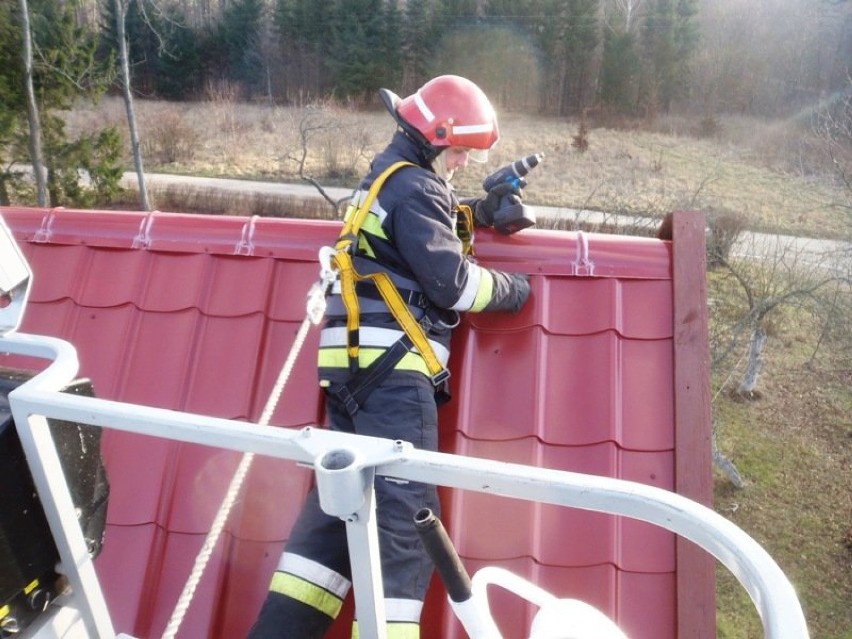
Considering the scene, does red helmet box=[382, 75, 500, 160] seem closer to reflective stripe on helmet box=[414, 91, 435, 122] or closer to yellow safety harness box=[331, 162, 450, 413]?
reflective stripe on helmet box=[414, 91, 435, 122]

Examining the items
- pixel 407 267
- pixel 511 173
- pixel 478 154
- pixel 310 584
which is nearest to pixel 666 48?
pixel 511 173

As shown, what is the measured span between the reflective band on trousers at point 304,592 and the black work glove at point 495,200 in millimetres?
1805

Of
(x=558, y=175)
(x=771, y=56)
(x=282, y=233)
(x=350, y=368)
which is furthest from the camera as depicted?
(x=771, y=56)

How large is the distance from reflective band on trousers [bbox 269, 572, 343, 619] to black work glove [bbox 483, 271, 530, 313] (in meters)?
1.24

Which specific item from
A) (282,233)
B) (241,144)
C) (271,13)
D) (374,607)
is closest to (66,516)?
(374,607)

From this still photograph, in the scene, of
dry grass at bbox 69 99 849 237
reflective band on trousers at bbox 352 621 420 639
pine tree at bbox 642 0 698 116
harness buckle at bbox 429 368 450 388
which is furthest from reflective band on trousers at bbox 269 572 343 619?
pine tree at bbox 642 0 698 116

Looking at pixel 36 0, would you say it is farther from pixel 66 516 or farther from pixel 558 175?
pixel 66 516

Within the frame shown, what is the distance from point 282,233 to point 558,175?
941 inches

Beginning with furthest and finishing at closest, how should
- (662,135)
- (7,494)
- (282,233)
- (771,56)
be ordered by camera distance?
(771,56) → (662,135) → (282,233) → (7,494)

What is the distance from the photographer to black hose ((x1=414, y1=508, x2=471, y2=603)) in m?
1.15

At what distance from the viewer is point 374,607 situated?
1253 mm

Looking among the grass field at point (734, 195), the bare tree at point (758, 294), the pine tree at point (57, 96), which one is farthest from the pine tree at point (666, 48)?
the pine tree at point (57, 96)

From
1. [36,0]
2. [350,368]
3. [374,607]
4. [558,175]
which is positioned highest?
[36,0]

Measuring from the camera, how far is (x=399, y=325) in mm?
2809
